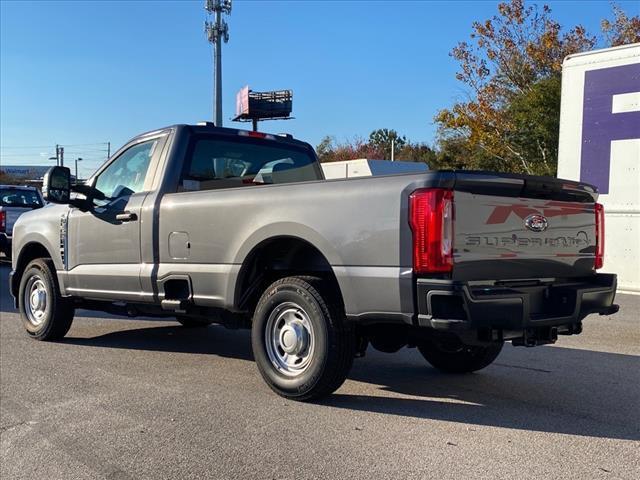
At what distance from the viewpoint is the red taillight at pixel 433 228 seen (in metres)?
3.97

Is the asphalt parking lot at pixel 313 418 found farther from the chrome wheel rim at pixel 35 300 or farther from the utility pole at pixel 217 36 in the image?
the utility pole at pixel 217 36

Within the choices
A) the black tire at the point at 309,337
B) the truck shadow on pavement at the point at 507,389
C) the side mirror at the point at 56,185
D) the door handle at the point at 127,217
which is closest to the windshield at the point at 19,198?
the truck shadow on pavement at the point at 507,389

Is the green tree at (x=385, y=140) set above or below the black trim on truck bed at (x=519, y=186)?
above

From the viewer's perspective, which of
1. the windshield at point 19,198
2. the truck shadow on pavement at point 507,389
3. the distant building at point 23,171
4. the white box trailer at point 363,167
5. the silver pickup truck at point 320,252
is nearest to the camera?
the silver pickup truck at point 320,252

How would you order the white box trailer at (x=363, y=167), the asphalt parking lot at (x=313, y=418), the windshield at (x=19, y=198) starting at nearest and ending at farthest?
the asphalt parking lot at (x=313, y=418), the windshield at (x=19, y=198), the white box trailer at (x=363, y=167)

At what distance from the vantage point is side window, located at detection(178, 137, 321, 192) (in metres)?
6.07

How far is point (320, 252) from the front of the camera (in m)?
4.66

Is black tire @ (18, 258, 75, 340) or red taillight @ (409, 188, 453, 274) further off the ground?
red taillight @ (409, 188, 453, 274)

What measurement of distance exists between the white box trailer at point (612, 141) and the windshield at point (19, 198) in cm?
1241

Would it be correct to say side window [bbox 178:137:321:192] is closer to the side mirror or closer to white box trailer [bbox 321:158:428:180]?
the side mirror

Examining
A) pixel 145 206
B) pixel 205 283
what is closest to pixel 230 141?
pixel 145 206

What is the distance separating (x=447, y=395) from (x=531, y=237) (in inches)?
59.8

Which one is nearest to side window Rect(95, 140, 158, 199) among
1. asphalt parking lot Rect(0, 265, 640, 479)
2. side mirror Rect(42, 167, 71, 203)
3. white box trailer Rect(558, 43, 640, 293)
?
side mirror Rect(42, 167, 71, 203)

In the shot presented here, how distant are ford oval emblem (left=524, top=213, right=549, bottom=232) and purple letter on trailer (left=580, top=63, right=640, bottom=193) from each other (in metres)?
8.55
